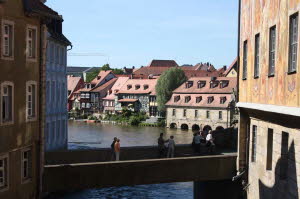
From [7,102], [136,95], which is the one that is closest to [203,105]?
[136,95]

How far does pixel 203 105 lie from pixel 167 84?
15.6 metres

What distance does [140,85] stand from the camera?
11662 centimetres

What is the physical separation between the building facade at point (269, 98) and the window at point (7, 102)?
28.8 ft

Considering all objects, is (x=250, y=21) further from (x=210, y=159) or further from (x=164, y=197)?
(x=164, y=197)

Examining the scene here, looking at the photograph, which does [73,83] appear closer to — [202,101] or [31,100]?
[202,101]

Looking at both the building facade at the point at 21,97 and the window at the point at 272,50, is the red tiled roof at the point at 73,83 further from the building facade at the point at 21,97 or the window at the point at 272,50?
the window at the point at 272,50

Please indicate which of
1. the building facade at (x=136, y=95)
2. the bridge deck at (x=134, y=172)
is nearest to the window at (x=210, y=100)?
the building facade at (x=136, y=95)

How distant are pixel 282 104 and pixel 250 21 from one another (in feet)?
18.7

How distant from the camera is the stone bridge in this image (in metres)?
21.0

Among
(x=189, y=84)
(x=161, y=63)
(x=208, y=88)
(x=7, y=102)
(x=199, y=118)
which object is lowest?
(x=199, y=118)

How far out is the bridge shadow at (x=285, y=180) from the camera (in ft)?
56.1

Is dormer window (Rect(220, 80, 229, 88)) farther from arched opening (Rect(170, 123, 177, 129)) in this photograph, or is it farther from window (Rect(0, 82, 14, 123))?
window (Rect(0, 82, 14, 123))

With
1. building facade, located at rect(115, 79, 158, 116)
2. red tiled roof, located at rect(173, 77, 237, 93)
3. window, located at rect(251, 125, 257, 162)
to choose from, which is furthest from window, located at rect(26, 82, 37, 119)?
building facade, located at rect(115, 79, 158, 116)

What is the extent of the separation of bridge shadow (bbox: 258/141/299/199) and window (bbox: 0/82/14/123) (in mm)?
9364
